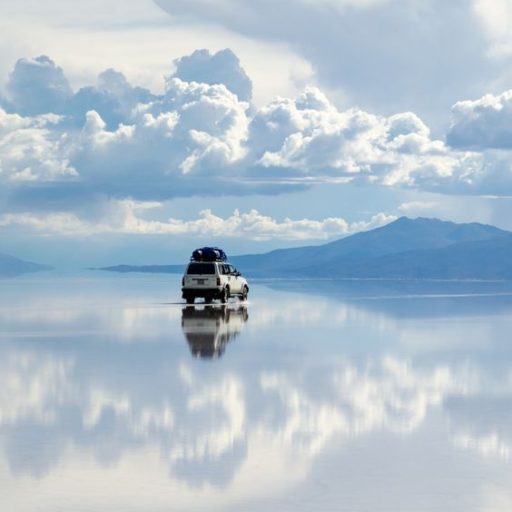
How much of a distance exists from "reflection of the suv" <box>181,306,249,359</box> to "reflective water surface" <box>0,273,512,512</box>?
0.25m

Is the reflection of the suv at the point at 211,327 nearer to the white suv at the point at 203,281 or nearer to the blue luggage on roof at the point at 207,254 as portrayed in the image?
the white suv at the point at 203,281

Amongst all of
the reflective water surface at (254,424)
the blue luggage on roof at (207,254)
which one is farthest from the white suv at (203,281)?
the reflective water surface at (254,424)

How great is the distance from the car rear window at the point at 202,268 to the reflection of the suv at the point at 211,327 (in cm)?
267

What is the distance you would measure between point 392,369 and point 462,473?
11669 millimetres

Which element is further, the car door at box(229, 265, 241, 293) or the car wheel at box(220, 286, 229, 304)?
the car door at box(229, 265, 241, 293)

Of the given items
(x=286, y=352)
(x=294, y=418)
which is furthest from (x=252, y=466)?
(x=286, y=352)

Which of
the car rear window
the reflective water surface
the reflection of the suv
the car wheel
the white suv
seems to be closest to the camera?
the reflective water surface

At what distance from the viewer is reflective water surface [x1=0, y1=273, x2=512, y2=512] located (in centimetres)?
1095

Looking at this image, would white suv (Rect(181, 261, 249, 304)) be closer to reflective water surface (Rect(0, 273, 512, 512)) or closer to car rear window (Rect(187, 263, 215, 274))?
car rear window (Rect(187, 263, 215, 274))

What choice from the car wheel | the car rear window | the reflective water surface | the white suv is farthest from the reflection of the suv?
the car rear window

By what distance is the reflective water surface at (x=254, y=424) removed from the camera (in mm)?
10945

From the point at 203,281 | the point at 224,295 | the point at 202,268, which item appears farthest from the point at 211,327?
the point at 224,295

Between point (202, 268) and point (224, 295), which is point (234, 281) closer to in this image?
point (224, 295)

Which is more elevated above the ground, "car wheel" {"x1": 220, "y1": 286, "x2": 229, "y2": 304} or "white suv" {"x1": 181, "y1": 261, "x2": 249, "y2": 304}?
"white suv" {"x1": 181, "y1": 261, "x2": 249, "y2": 304}
